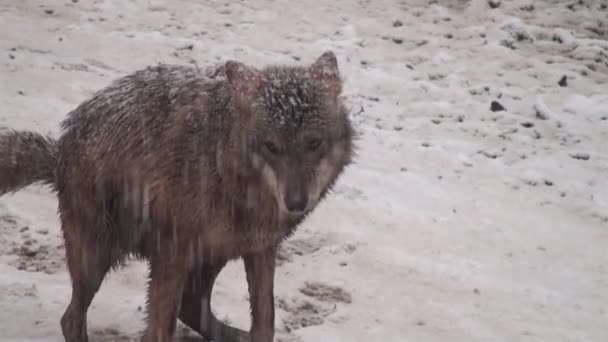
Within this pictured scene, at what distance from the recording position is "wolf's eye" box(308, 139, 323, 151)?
12.7 ft

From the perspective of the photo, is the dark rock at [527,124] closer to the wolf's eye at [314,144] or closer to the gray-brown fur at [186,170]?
the gray-brown fur at [186,170]

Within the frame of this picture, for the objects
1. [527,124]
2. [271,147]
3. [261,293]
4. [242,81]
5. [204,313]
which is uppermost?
[242,81]

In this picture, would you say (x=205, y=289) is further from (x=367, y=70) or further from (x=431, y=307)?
(x=367, y=70)

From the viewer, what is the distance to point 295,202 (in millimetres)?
3668

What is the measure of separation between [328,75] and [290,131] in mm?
564

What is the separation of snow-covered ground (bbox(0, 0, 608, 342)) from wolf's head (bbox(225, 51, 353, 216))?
4.59 feet

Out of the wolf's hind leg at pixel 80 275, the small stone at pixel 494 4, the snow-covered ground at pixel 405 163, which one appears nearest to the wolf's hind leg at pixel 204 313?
the snow-covered ground at pixel 405 163

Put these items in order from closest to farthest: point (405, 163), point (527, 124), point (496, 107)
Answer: point (405, 163)
point (527, 124)
point (496, 107)

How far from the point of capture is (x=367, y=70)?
9625 mm

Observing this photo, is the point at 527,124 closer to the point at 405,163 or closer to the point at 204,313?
the point at 405,163

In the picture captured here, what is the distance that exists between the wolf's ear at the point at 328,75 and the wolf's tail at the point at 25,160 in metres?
1.72

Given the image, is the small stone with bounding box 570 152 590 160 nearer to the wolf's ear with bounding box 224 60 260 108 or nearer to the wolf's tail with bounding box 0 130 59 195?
the wolf's ear with bounding box 224 60 260 108

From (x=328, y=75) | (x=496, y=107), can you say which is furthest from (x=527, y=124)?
(x=328, y=75)

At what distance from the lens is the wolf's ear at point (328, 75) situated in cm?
417
